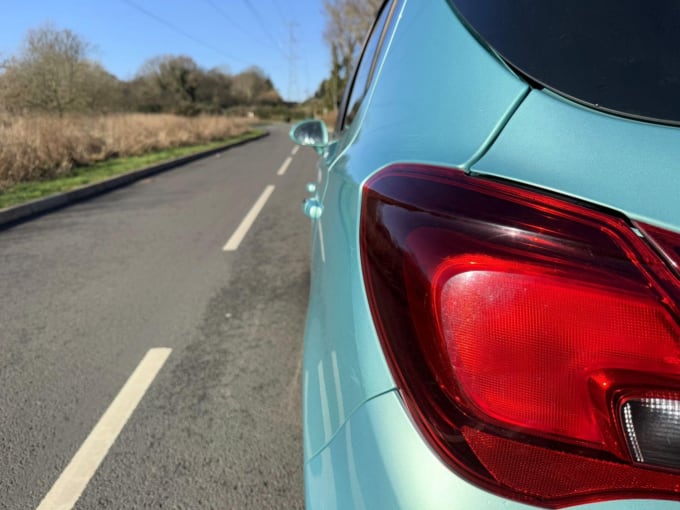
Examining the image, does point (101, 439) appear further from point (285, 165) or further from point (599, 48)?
point (285, 165)

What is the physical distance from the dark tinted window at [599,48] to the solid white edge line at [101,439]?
7.39ft

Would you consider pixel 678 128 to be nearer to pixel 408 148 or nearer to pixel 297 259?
pixel 408 148

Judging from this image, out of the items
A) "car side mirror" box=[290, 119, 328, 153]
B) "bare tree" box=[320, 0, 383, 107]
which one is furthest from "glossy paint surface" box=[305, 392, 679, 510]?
"bare tree" box=[320, 0, 383, 107]

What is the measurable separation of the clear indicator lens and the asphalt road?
1.57m

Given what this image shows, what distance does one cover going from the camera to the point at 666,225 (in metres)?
0.73

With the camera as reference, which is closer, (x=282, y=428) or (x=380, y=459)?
(x=380, y=459)

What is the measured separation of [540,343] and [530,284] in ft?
0.31

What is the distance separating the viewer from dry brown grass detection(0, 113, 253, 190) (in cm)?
1086

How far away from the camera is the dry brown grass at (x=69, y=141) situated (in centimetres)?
1086

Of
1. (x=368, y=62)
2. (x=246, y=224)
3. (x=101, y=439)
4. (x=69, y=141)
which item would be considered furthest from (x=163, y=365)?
(x=69, y=141)

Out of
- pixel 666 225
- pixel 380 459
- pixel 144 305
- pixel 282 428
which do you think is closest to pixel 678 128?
pixel 666 225

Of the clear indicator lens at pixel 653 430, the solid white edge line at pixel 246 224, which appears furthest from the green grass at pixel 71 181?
the clear indicator lens at pixel 653 430

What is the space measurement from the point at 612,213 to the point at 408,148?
1.34 feet

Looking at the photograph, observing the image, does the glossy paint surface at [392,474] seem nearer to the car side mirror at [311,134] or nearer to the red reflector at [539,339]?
the red reflector at [539,339]
